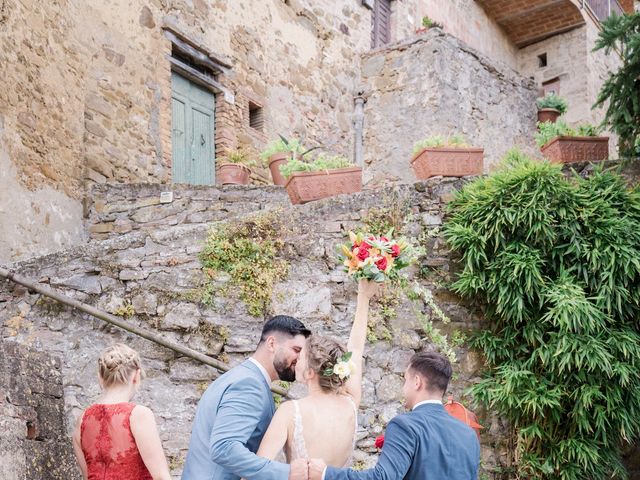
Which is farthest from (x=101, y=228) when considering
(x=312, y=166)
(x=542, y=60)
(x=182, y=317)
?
(x=542, y=60)

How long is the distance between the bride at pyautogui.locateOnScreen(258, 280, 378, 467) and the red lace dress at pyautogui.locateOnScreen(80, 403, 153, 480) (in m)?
0.56

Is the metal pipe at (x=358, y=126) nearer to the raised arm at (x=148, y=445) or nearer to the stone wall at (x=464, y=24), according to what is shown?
the stone wall at (x=464, y=24)

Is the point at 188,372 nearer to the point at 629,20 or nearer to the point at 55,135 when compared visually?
the point at 55,135

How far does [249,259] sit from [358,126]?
24.5 feet

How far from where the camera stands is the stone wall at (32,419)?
3369 mm

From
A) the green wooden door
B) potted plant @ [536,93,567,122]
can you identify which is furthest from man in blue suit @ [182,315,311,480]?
potted plant @ [536,93,567,122]

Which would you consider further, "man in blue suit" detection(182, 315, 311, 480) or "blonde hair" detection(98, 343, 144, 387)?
"blonde hair" detection(98, 343, 144, 387)

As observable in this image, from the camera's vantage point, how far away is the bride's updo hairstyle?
324cm

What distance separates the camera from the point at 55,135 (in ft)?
25.8

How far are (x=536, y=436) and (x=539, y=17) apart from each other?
1267cm

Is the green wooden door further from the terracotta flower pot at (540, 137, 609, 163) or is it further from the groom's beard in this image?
the groom's beard

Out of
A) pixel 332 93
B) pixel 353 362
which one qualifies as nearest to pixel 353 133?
pixel 332 93

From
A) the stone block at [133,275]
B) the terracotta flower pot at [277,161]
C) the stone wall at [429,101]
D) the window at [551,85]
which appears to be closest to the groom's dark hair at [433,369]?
the stone block at [133,275]

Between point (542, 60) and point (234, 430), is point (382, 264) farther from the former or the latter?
point (542, 60)
